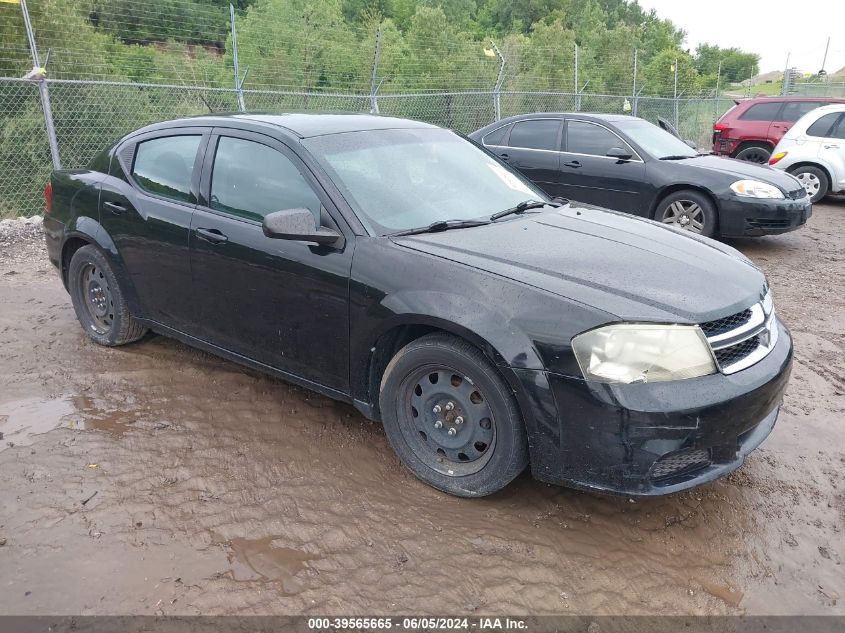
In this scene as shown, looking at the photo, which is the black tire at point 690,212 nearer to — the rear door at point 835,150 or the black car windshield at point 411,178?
the black car windshield at point 411,178

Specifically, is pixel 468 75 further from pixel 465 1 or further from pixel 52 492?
pixel 465 1

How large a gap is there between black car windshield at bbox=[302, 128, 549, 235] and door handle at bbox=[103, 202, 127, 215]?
4.99 ft

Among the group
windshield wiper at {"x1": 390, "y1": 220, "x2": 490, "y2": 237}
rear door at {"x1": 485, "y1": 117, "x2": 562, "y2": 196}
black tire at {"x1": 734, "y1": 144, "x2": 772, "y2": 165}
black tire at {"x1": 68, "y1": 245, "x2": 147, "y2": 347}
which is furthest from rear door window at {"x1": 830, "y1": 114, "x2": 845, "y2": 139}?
black tire at {"x1": 68, "y1": 245, "x2": 147, "y2": 347}

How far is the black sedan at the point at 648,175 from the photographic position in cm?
732

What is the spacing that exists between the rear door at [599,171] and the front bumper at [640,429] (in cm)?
544

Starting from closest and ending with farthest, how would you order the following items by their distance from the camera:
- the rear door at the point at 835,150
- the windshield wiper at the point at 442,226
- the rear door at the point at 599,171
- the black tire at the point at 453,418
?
the black tire at the point at 453,418, the windshield wiper at the point at 442,226, the rear door at the point at 599,171, the rear door at the point at 835,150

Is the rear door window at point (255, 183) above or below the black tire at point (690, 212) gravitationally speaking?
above

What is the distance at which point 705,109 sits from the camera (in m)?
22.6

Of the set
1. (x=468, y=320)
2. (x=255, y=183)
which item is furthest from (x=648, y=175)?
(x=468, y=320)

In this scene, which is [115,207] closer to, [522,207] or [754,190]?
[522,207]

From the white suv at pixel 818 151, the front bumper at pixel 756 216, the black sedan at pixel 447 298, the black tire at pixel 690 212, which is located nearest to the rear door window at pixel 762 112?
the white suv at pixel 818 151

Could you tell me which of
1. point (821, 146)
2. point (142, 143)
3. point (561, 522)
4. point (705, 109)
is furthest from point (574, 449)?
point (705, 109)

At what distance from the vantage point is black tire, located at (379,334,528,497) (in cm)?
275

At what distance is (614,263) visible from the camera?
297 centimetres
